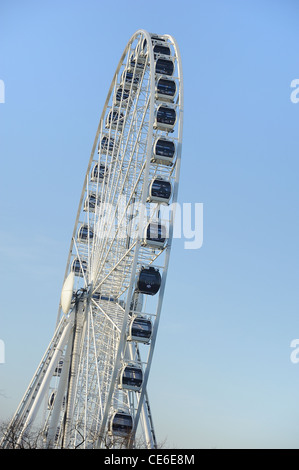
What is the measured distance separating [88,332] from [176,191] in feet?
30.2

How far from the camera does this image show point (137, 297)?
40281mm

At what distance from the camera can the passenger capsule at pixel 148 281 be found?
123 ft

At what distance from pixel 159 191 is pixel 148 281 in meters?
4.66

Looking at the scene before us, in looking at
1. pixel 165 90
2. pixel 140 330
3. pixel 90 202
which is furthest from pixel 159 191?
pixel 90 202

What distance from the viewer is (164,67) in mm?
41156

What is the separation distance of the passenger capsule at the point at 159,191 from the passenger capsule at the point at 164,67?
6810 mm

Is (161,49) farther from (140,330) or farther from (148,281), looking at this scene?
(140,330)

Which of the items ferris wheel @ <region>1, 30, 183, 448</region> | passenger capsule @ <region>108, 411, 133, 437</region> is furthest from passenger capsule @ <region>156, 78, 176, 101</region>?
passenger capsule @ <region>108, 411, 133, 437</region>

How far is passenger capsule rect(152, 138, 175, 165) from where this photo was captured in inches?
1515

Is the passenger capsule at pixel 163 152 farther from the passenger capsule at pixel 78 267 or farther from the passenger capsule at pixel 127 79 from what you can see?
the passenger capsule at pixel 78 267

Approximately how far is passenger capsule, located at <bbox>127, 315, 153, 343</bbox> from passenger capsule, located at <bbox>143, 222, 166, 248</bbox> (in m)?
3.80

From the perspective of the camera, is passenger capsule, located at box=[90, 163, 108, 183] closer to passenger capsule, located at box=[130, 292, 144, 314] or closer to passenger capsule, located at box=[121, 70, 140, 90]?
passenger capsule, located at box=[121, 70, 140, 90]

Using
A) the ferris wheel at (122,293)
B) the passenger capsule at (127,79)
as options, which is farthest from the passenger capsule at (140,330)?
the passenger capsule at (127,79)
